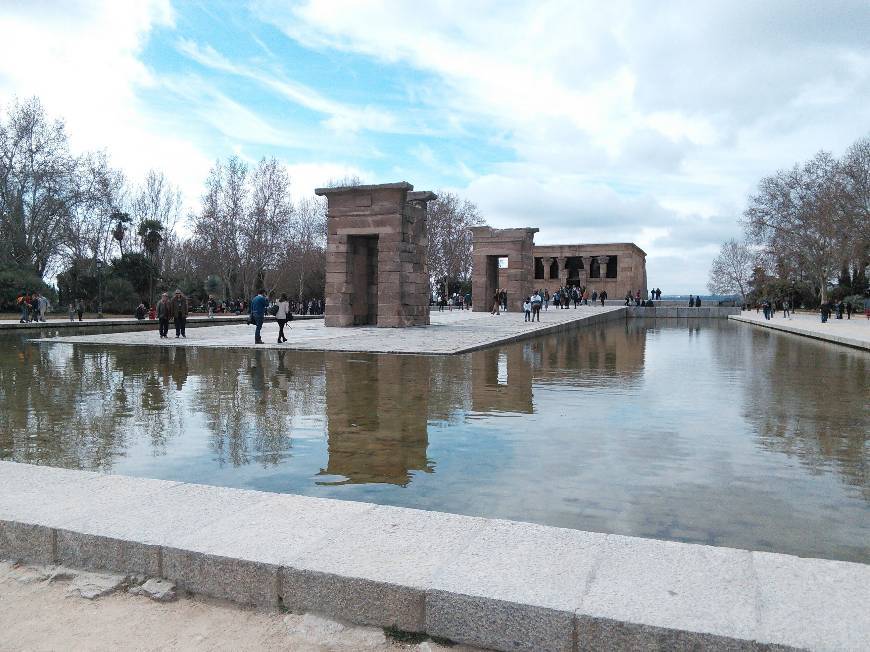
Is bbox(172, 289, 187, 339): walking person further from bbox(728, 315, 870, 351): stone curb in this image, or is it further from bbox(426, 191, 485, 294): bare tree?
bbox(426, 191, 485, 294): bare tree

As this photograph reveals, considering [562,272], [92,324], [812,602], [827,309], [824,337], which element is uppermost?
[562,272]

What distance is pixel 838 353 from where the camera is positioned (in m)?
18.8

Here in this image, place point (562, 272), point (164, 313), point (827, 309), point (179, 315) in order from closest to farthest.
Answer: point (179, 315), point (164, 313), point (827, 309), point (562, 272)

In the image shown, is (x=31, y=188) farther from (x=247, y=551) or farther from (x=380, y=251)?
(x=247, y=551)

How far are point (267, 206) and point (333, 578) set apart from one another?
50068 mm

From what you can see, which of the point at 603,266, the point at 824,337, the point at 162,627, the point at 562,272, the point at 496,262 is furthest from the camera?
the point at 603,266

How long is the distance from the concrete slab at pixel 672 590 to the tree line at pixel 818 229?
4977cm

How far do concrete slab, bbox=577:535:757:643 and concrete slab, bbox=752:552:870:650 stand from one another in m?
0.07

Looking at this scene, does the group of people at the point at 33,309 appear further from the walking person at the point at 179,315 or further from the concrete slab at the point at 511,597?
the concrete slab at the point at 511,597

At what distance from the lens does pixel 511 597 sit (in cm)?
296

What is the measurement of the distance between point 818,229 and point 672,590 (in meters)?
56.7

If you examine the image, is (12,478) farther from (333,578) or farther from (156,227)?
(156,227)

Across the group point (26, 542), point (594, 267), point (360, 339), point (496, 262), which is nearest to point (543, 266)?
point (594, 267)

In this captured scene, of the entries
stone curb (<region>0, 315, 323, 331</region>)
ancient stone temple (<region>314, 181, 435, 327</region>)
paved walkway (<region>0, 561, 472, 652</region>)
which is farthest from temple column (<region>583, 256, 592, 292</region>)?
paved walkway (<region>0, 561, 472, 652</region>)
